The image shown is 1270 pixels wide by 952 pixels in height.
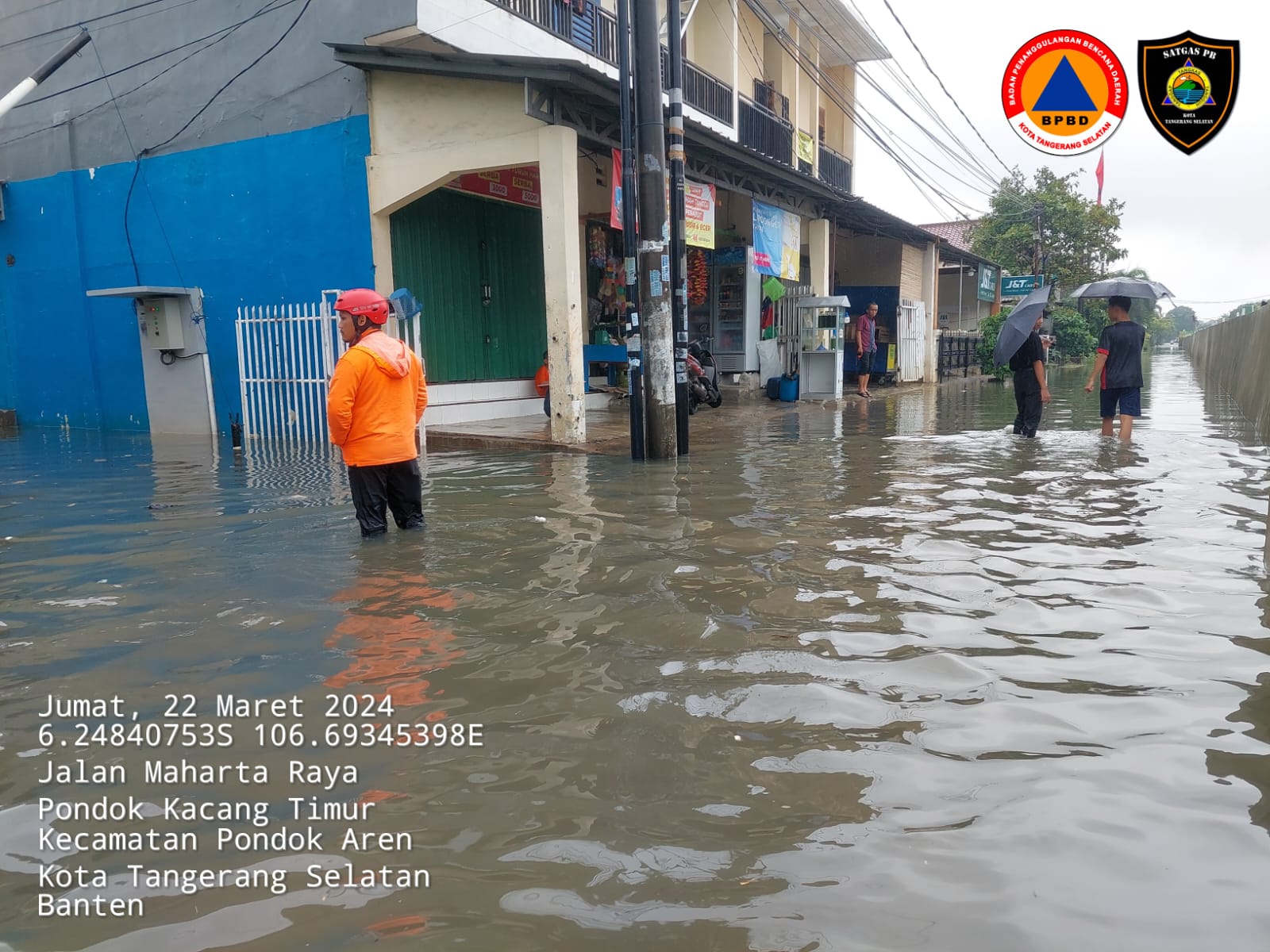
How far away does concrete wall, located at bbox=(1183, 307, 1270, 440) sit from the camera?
12.3m

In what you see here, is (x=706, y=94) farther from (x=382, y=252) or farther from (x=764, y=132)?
(x=382, y=252)

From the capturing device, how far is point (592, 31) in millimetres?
14211

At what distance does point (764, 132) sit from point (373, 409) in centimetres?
1676

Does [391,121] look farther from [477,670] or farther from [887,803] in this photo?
[887,803]

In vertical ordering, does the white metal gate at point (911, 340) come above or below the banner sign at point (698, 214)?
below

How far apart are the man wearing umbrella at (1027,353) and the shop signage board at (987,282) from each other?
67.5ft

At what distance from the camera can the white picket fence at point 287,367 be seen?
1188 cm

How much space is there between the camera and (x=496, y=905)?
6.97 feet

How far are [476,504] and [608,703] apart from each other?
167 inches

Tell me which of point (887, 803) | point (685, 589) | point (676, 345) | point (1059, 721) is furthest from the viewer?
point (676, 345)

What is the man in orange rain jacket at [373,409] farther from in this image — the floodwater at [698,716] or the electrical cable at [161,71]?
the electrical cable at [161,71]

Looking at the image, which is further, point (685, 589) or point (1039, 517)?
point (1039, 517)

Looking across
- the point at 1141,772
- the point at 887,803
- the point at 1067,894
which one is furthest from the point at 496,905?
the point at 1141,772

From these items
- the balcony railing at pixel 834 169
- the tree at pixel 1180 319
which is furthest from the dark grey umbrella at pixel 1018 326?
the tree at pixel 1180 319
